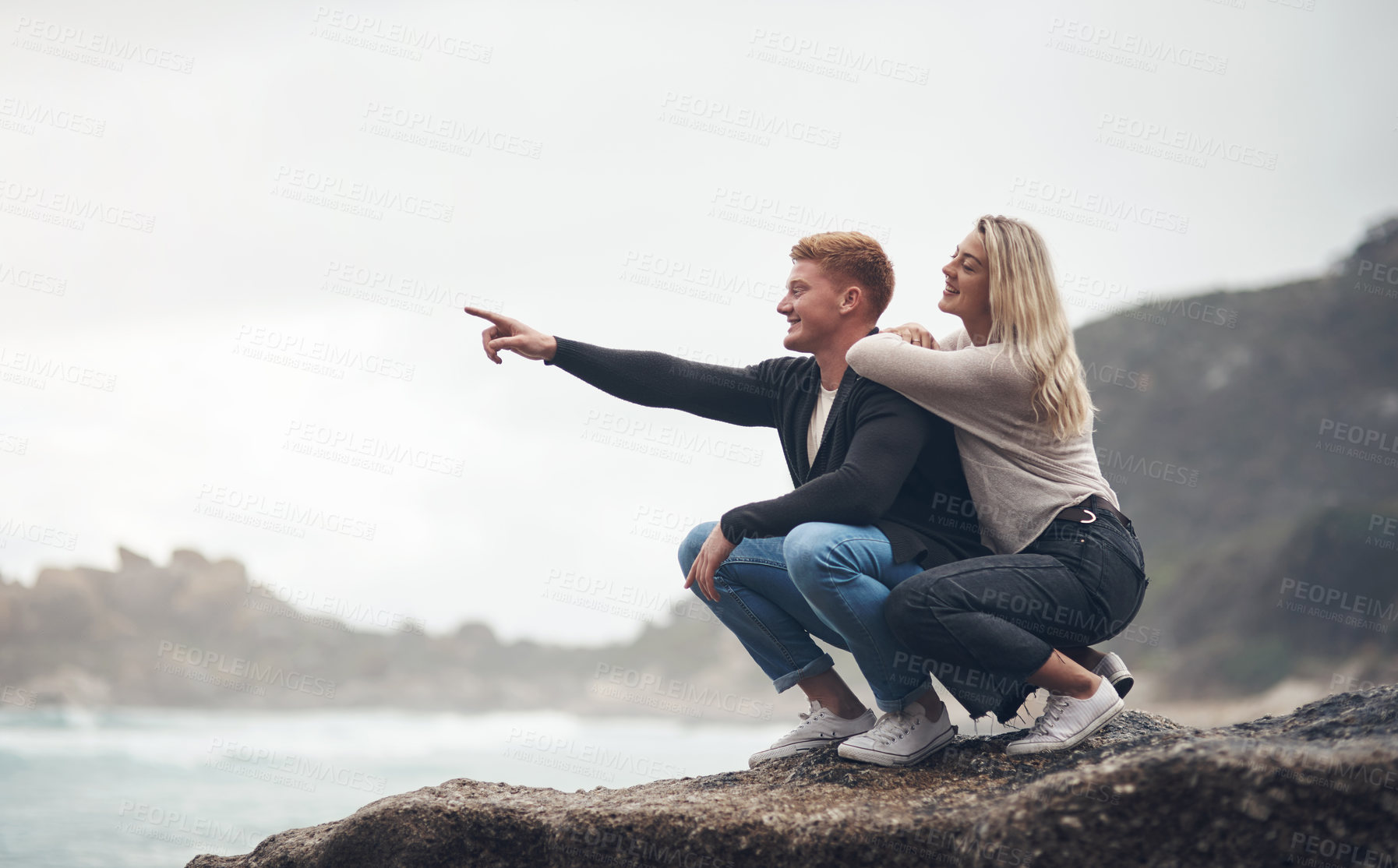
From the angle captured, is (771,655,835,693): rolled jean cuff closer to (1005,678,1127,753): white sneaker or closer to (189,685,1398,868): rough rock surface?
(189,685,1398,868): rough rock surface

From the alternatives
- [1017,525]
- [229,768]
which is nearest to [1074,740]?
[1017,525]

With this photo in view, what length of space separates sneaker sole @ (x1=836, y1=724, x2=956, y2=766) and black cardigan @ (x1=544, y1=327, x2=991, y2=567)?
0.64 metres

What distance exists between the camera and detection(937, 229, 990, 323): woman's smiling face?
3.26 m

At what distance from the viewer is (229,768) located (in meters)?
33.6

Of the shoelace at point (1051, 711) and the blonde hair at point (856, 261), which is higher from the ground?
the blonde hair at point (856, 261)

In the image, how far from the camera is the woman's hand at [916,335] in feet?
11.4

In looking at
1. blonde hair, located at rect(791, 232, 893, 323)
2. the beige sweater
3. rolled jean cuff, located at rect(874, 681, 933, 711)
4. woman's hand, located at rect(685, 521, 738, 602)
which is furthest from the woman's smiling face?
rolled jean cuff, located at rect(874, 681, 933, 711)

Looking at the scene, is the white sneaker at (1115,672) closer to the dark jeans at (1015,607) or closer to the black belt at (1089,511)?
the dark jeans at (1015,607)

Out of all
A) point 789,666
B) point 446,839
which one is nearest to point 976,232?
point 789,666

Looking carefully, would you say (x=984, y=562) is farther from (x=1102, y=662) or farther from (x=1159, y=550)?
(x=1159, y=550)

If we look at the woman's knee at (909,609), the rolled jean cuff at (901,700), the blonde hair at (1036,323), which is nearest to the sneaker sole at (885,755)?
the rolled jean cuff at (901,700)

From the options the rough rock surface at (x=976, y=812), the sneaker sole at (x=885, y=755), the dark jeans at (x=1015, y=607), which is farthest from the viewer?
the sneaker sole at (x=885, y=755)

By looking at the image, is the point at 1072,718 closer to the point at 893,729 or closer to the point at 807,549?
the point at 893,729

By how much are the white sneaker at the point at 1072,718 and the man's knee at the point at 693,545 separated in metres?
1.27
